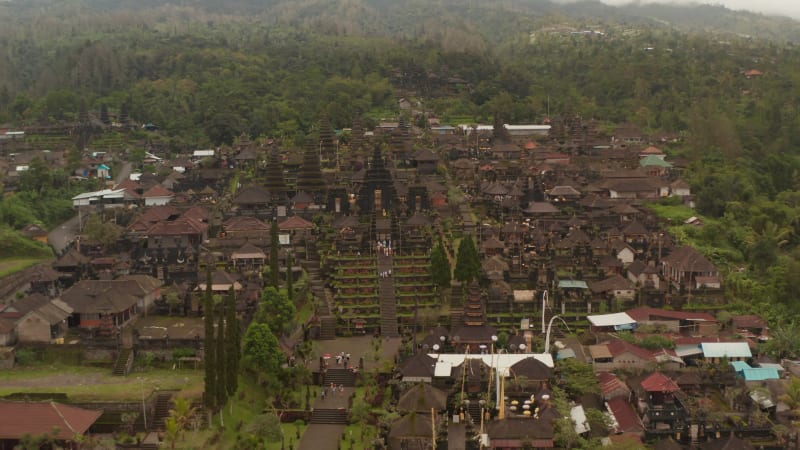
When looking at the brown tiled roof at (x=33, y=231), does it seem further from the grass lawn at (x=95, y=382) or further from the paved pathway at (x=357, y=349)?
the paved pathway at (x=357, y=349)

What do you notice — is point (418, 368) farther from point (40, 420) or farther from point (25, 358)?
point (25, 358)

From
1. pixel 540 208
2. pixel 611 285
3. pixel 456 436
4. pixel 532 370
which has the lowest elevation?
pixel 456 436

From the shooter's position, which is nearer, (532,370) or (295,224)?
(532,370)

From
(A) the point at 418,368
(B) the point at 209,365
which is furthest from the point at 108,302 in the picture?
(A) the point at 418,368

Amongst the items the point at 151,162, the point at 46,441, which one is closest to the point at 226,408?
the point at 46,441

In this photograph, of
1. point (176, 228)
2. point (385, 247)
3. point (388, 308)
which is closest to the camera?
point (388, 308)

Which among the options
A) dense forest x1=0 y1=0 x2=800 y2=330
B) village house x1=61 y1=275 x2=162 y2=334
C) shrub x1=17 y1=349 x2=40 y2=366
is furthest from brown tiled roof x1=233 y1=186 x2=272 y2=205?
shrub x1=17 y1=349 x2=40 y2=366

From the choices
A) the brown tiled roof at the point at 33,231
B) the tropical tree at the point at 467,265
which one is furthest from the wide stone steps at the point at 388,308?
the brown tiled roof at the point at 33,231
